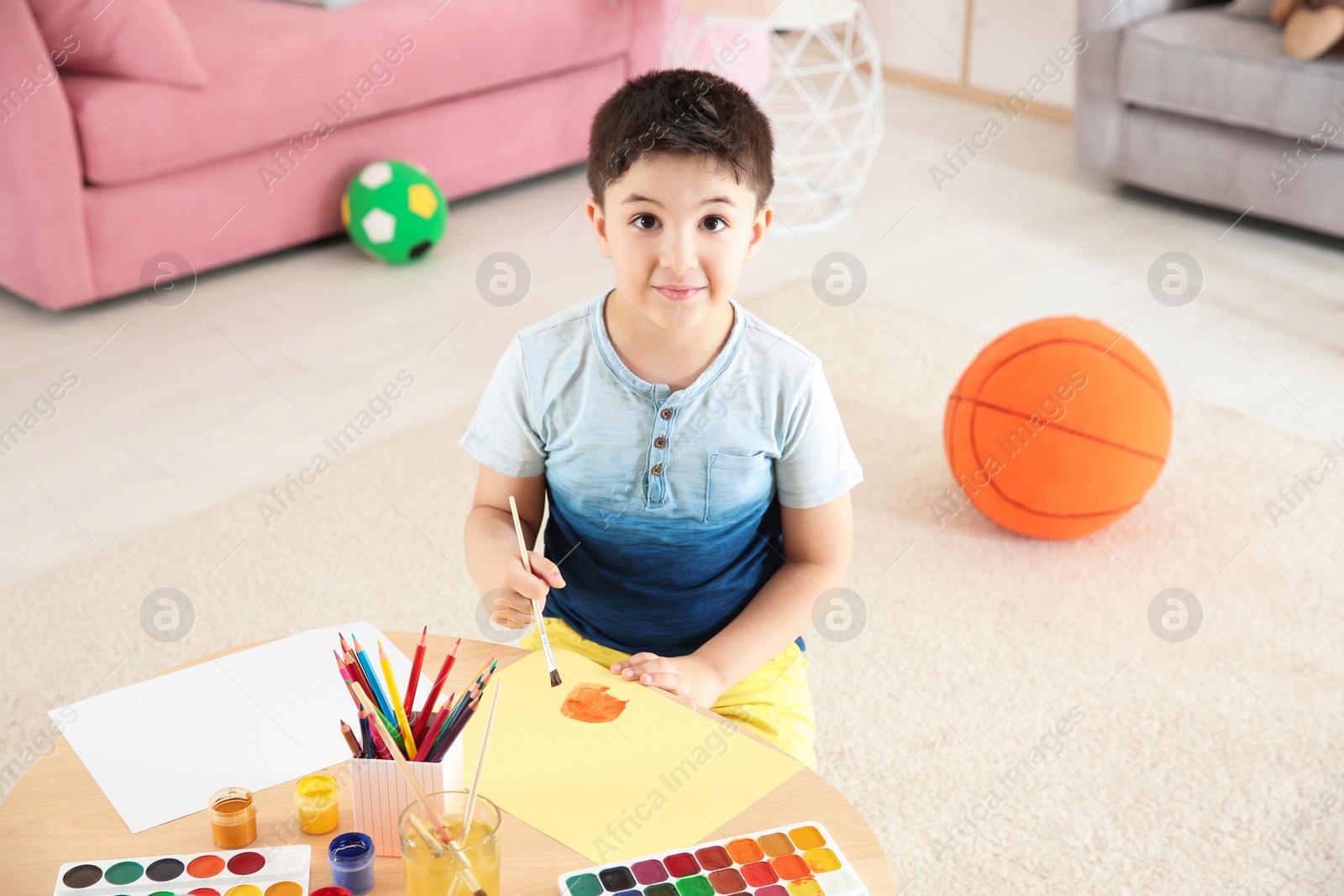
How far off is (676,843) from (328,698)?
337 millimetres

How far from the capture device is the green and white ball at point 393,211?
3.05 meters

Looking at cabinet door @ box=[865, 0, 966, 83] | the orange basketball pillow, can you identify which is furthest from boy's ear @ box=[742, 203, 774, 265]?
cabinet door @ box=[865, 0, 966, 83]

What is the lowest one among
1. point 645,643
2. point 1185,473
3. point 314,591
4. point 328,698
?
point 1185,473

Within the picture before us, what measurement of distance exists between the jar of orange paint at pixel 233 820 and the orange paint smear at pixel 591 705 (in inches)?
9.9

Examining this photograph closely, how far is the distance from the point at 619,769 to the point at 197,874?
30 cm

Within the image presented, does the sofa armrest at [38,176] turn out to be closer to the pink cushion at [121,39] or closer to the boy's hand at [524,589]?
the pink cushion at [121,39]

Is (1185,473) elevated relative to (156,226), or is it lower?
lower

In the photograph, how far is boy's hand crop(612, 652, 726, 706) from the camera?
1.07 meters

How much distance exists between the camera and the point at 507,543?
120 centimetres

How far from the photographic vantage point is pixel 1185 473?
2301 mm

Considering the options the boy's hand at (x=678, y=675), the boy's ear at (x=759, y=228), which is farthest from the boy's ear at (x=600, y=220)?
the boy's hand at (x=678, y=675)

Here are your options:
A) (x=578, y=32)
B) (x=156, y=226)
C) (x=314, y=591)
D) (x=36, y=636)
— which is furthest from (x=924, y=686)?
(x=578, y=32)

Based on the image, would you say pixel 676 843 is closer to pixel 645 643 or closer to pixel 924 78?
pixel 645 643

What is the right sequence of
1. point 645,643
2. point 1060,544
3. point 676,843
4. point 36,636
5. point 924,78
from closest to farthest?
point 676,843 → point 645,643 → point 36,636 → point 1060,544 → point 924,78
